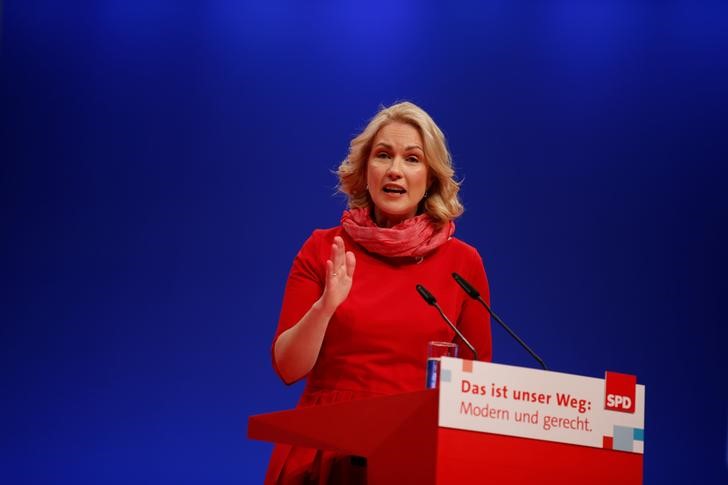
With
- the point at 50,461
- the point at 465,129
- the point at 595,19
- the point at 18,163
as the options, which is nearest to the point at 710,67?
the point at 595,19

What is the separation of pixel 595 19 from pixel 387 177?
184 cm

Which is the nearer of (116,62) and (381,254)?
(381,254)

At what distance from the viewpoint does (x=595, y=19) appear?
3529 mm

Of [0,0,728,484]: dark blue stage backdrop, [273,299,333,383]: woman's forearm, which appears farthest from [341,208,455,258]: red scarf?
[0,0,728,484]: dark blue stage backdrop

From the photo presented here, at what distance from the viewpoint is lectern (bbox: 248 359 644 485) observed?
119 cm

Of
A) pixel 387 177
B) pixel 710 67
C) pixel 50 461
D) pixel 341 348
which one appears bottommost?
pixel 50 461

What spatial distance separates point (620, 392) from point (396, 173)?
0.89 meters

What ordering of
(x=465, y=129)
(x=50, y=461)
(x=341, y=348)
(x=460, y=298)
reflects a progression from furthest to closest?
(x=465, y=129) → (x=50, y=461) → (x=460, y=298) → (x=341, y=348)

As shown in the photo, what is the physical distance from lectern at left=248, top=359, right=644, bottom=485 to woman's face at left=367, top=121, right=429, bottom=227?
0.83 m

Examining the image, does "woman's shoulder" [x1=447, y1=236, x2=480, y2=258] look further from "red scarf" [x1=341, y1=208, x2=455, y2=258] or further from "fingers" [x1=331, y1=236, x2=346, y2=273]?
"fingers" [x1=331, y1=236, x2=346, y2=273]

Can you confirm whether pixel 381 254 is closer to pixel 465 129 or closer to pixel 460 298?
pixel 460 298

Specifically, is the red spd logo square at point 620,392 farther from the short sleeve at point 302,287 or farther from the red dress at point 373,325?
the short sleeve at point 302,287

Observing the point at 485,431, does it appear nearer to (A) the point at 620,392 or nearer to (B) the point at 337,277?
(A) the point at 620,392

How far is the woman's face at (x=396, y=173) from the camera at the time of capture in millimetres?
2086
